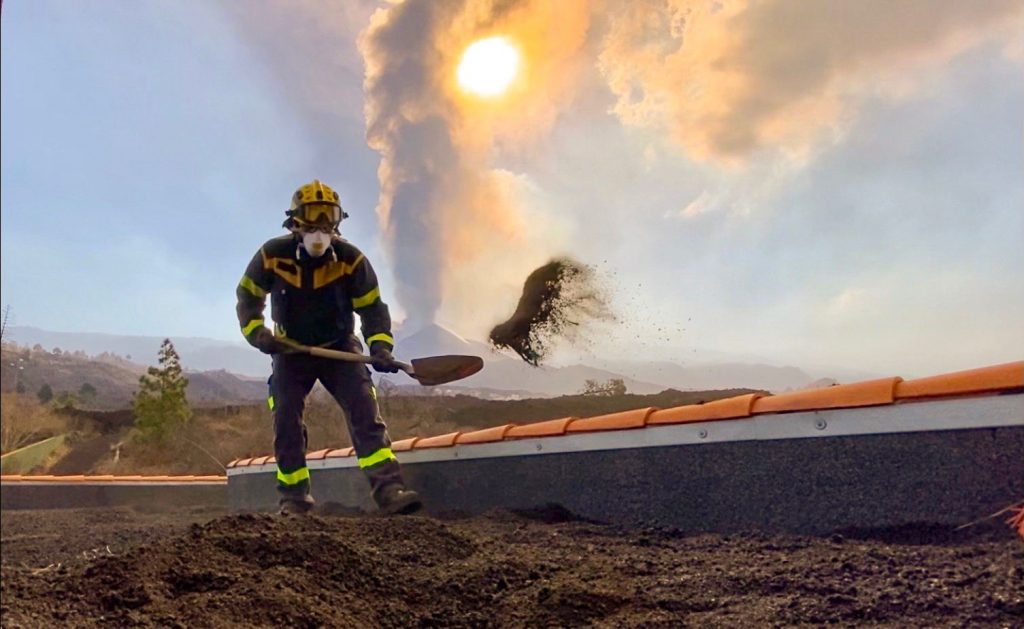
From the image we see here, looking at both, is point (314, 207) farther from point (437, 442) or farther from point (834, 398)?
point (834, 398)

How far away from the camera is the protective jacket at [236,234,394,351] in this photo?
0.83 meters

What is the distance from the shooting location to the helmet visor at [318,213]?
84 centimetres

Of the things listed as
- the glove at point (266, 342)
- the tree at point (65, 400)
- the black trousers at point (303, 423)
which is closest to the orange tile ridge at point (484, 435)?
the black trousers at point (303, 423)

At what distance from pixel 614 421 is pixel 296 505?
17.3 inches

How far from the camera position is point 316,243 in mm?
839

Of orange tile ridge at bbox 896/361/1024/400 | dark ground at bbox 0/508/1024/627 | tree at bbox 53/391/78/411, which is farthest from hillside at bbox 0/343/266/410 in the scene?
orange tile ridge at bbox 896/361/1024/400

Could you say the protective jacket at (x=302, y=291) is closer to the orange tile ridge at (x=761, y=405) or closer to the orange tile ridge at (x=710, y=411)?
the orange tile ridge at (x=761, y=405)

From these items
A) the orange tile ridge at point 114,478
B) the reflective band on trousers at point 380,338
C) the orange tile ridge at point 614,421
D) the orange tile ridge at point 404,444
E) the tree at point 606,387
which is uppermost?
the reflective band on trousers at point 380,338

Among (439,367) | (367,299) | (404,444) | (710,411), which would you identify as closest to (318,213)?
(367,299)

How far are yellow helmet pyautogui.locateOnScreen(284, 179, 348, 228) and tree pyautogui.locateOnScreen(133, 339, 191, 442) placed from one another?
20 centimetres

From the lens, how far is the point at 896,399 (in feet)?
2.18

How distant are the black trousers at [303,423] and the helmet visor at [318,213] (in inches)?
6.4

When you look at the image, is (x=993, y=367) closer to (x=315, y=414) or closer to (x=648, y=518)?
(x=648, y=518)

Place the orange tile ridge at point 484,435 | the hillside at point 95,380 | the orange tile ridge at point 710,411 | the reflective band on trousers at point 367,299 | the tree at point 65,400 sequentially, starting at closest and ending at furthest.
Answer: the hillside at point 95,380 → the tree at point 65,400 → the orange tile ridge at point 710,411 → the reflective band on trousers at point 367,299 → the orange tile ridge at point 484,435
